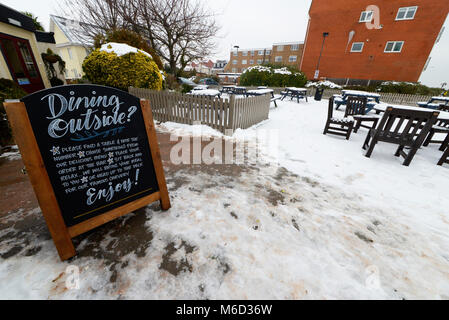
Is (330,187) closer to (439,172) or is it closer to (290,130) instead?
(439,172)

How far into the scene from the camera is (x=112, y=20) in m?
11.6

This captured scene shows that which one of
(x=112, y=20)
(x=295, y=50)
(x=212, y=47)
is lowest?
(x=212, y=47)

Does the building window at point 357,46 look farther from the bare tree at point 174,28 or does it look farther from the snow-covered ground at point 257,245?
the snow-covered ground at point 257,245

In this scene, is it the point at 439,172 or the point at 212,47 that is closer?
the point at 439,172

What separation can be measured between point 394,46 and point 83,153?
29385 millimetres

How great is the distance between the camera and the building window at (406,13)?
60.6 ft

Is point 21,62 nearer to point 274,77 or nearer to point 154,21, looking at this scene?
point 154,21

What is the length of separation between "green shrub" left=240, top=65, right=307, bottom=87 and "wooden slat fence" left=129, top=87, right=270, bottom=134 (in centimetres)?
1216

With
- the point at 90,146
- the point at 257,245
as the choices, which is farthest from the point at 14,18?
the point at 257,245

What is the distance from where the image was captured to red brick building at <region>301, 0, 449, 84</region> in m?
18.3

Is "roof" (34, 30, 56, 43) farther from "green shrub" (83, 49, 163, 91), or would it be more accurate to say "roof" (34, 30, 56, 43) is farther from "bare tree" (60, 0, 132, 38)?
"green shrub" (83, 49, 163, 91)

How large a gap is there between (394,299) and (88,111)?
316 cm

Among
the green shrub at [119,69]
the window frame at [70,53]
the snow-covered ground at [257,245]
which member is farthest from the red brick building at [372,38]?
the window frame at [70,53]
